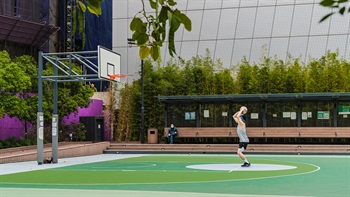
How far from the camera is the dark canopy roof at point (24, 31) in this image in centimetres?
4125

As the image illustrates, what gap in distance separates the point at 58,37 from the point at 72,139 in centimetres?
1250

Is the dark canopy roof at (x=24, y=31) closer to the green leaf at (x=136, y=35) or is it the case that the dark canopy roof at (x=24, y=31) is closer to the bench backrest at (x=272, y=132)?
the bench backrest at (x=272, y=132)

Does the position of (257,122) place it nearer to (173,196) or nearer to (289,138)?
(289,138)

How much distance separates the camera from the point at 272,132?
38.6 m

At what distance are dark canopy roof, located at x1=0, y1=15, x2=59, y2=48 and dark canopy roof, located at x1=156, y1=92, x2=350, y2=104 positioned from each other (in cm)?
1123

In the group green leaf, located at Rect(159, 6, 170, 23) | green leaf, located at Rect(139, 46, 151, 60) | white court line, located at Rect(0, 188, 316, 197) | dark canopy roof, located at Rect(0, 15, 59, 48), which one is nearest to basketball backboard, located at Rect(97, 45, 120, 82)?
white court line, located at Rect(0, 188, 316, 197)

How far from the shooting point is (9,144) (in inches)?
1336

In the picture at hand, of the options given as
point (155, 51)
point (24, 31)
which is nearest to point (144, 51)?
point (155, 51)

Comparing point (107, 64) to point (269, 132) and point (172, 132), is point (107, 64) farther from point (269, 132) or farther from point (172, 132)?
point (269, 132)

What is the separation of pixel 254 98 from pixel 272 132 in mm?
2515

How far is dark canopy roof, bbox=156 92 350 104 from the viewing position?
Result: 121 ft

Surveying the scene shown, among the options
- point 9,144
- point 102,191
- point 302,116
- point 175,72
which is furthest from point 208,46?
point 102,191

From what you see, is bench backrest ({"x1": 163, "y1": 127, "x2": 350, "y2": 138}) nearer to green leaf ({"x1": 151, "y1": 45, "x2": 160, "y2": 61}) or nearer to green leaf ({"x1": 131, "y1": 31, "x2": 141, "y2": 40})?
green leaf ({"x1": 151, "y1": 45, "x2": 160, "y2": 61})

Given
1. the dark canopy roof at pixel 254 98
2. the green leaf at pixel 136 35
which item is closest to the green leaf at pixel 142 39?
the green leaf at pixel 136 35
